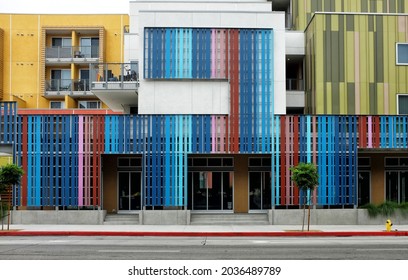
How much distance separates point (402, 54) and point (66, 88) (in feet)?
108

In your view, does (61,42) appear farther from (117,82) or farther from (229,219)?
(229,219)

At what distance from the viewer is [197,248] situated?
1864 cm

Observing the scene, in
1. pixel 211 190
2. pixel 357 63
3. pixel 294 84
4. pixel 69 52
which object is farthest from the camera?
pixel 69 52

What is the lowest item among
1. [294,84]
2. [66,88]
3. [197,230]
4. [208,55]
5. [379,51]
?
[197,230]

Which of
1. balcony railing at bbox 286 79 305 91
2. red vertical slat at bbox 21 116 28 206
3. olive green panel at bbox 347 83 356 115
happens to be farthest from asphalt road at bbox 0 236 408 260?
balcony railing at bbox 286 79 305 91

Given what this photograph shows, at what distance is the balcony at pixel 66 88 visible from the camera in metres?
54.0

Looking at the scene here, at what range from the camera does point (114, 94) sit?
31.8 m

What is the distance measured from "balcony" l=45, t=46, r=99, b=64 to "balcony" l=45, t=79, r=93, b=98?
6.11 ft

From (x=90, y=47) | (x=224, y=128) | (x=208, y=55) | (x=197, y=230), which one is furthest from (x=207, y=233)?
(x=90, y=47)

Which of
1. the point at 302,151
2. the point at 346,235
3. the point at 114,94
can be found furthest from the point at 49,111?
the point at 346,235

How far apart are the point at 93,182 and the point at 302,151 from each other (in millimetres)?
10532

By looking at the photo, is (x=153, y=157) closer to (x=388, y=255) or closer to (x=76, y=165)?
(x=76, y=165)

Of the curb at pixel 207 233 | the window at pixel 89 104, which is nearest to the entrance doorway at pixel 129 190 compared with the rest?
the curb at pixel 207 233

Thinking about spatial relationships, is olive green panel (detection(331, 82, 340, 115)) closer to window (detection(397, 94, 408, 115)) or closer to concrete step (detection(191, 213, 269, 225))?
window (detection(397, 94, 408, 115))
